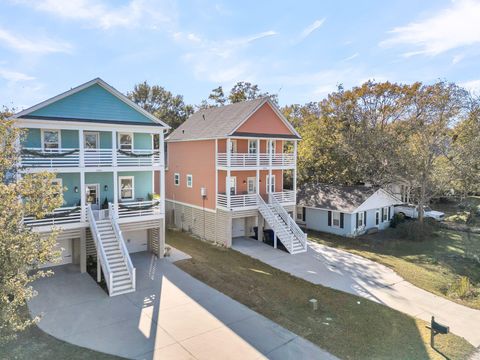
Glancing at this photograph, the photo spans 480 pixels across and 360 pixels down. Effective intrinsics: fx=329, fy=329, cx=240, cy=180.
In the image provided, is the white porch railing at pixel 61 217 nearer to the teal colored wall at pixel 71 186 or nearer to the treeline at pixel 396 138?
the teal colored wall at pixel 71 186

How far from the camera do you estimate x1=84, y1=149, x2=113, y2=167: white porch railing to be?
663 inches

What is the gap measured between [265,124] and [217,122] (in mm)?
3598

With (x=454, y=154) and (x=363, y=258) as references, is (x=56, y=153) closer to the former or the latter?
(x=363, y=258)

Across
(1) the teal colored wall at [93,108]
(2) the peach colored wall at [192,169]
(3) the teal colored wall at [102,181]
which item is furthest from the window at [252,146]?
(3) the teal colored wall at [102,181]

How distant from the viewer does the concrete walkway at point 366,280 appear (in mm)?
12977

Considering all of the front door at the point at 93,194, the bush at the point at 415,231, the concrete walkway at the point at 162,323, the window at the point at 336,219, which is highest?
the front door at the point at 93,194

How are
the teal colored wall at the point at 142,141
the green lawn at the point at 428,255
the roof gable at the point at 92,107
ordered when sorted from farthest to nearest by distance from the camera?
the teal colored wall at the point at 142,141 → the green lawn at the point at 428,255 → the roof gable at the point at 92,107

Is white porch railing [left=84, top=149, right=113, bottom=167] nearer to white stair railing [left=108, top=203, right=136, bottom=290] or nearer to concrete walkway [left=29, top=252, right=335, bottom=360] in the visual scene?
white stair railing [left=108, top=203, right=136, bottom=290]

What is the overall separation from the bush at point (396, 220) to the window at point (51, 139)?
88.3ft

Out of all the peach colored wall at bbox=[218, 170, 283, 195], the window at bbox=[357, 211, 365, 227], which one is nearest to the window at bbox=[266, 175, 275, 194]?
the peach colored wall at bbox=[218, 170, 283, 195]

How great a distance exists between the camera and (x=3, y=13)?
500 inches

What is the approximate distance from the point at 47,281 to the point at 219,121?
14931 mm

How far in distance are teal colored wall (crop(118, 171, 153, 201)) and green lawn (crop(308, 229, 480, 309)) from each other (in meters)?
13.0

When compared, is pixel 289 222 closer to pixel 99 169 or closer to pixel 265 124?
pixel 265 124
